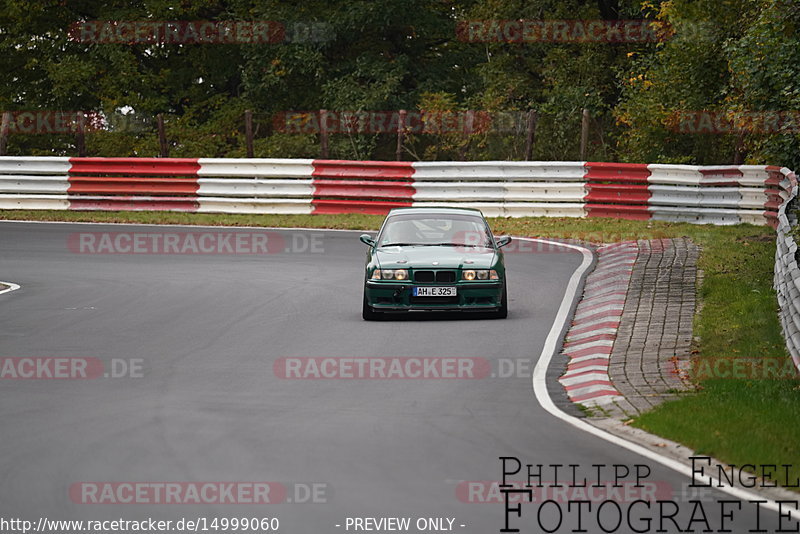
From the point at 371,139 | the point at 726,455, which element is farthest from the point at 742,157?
the point at 726,455

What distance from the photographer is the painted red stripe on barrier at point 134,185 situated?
28859mm

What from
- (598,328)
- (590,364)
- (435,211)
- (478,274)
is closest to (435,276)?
(478,274)

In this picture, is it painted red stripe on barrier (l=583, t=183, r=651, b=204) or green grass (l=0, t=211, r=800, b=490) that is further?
painted red stripe on barrier (l=583, t=183, r=651, b=204)

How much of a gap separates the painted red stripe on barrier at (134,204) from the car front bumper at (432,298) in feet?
Answer: 45.6

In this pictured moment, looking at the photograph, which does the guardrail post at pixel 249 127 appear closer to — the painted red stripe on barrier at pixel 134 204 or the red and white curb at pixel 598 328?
the painted red stripe on barrier at pixel 134 204

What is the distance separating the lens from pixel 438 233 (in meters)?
17.0

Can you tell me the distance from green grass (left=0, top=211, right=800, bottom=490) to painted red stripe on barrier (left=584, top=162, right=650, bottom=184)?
37.8 inches

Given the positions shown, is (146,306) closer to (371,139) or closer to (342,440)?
(342,440)

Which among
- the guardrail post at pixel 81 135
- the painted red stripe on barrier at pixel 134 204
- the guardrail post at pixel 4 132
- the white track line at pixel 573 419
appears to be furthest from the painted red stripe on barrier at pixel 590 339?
the guardrail post at pixel 4 132

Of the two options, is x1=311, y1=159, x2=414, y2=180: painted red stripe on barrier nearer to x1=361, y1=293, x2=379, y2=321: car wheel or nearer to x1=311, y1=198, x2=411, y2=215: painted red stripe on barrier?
x1=311, y1=198, x2=411, y2=215: painted red stripe on barrier

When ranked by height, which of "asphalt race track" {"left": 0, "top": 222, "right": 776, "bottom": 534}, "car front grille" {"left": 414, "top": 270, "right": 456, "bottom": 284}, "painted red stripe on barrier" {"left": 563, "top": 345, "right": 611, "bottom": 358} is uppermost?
"car front grille" {"left": 414, "top": 270, "right": 456, "bottom": 284}

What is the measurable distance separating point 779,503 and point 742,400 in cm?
294

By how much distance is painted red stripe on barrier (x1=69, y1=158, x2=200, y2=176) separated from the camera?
29094 millimetres

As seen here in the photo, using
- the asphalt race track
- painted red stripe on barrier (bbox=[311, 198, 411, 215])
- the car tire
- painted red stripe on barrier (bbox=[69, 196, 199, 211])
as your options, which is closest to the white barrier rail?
the asphalt race track
